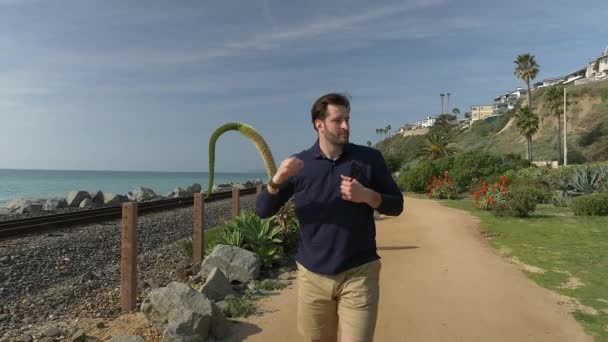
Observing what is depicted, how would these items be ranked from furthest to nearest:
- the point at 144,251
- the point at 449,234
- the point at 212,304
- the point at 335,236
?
the point at 449,234
the point at 144,251
the point at 212,304
the point at 335,236

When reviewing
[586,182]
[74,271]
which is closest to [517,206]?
[586,182]

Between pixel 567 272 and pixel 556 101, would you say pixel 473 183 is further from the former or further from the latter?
pixel 556 101

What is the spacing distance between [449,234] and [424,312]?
19.6 feet

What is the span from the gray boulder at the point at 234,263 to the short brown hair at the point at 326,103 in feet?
14.7

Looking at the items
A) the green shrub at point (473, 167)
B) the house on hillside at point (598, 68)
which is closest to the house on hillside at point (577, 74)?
the house on hillside at point (598, 68)

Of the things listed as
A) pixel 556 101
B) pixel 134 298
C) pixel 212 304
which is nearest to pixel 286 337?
pixel 212 304

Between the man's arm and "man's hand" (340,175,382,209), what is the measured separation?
12 cm

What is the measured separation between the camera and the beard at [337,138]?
2740mm

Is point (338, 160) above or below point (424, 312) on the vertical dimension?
above

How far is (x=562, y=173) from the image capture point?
81.4ft

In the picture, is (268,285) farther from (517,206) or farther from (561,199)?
(561,199)

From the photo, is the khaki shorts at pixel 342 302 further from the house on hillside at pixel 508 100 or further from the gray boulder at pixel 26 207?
the house on hillside at pixel 508 100

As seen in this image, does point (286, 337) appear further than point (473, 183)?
No

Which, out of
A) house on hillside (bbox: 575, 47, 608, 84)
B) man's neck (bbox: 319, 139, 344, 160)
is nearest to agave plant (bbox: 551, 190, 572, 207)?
man's neck (bbox: 319, 139, 344, 160)
